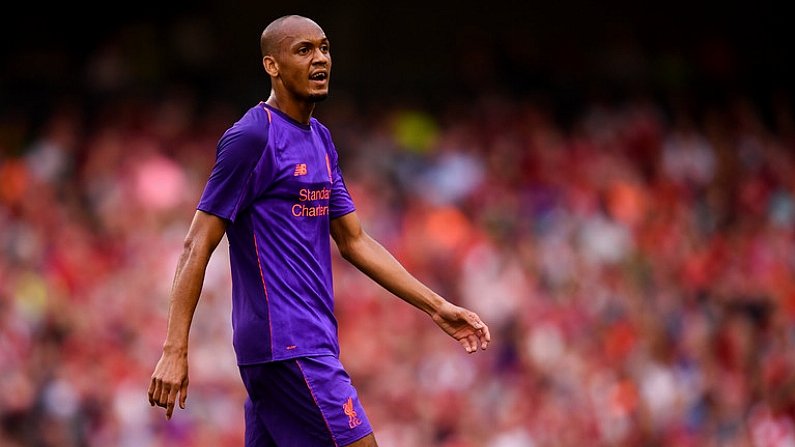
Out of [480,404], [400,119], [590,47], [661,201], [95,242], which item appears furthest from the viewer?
[590,47]

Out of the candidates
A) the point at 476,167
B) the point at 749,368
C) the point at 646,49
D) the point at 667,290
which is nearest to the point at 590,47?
the point at 646,49

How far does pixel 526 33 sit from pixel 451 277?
5.30m

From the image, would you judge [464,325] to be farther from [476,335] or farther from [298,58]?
[298,58]

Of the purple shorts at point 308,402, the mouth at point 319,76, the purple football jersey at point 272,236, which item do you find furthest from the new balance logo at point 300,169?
A: the purple shorts at point 308,402

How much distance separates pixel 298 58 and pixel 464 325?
1281 millimetres

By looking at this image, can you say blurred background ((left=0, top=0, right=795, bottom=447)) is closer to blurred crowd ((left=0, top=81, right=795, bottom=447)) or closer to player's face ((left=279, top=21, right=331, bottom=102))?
blurred crowd ((left=0, top=81, right=795, bottom=447))

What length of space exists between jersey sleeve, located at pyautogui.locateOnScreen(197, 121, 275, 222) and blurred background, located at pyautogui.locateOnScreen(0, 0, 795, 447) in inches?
228

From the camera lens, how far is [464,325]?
5.49 metres

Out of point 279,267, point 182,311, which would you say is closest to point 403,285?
point 279,267

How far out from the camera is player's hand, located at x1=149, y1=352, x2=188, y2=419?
4863mm

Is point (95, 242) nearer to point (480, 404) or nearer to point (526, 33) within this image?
point (480, 404)

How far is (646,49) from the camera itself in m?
17.2

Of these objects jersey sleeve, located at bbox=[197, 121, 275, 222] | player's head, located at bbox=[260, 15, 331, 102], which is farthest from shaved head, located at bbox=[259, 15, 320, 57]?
jersey sleeve, located at bbox=[197, 121, 275, 222]

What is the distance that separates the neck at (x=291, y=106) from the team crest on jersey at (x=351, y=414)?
3.70ft
